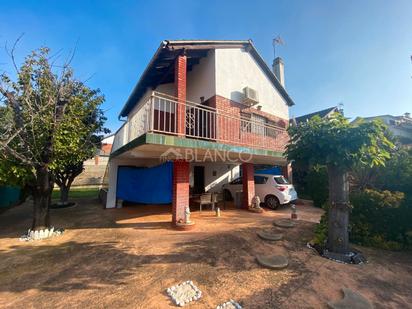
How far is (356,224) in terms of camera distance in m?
5.75

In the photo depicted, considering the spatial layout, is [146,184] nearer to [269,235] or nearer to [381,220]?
[269,235]

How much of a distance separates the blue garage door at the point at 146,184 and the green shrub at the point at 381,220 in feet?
21.4

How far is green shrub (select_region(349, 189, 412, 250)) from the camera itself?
5.20 meters

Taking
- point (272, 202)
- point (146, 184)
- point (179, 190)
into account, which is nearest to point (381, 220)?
point (272, 202)

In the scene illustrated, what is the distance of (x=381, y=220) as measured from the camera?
5.45 meters

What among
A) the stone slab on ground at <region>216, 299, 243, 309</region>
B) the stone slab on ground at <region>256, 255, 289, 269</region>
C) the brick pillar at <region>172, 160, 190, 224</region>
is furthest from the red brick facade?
the stone slab on ground at <region>216, 299, 243, 309</region>

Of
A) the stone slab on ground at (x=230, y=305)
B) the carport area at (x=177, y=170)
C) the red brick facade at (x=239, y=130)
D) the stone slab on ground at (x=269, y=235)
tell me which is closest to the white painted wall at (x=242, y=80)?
the red brick facade at (x=239, y=130)

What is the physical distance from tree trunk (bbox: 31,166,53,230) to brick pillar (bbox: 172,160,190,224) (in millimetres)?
4105

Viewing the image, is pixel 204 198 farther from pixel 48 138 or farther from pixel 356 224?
pixel 48 138

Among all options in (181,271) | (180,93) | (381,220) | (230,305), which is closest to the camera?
(230,305)

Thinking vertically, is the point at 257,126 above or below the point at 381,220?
above

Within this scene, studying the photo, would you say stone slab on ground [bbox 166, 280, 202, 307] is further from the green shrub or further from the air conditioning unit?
the air conditioning unit

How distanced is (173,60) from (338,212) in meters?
8.56

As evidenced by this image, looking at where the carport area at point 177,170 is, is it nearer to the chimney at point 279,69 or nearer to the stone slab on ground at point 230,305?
the stone slab on ground at point 230,305
